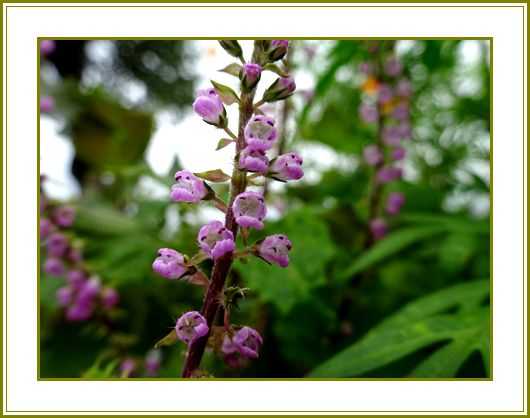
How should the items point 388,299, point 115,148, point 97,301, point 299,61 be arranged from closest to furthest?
point 97,301
point 388,299
point 299,61
point 115,148

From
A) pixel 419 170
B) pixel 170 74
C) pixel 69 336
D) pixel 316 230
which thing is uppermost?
pixel 170 74

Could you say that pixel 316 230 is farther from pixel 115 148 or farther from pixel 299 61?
pixel 115 148

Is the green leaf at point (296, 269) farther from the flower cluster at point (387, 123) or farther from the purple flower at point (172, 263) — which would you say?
the purple flower at point (172, 263)

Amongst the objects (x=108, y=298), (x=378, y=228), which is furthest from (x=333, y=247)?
(x=108, y=298)

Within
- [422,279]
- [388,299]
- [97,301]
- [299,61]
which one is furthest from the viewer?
[299,61]

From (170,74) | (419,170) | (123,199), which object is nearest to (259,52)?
(123,199)

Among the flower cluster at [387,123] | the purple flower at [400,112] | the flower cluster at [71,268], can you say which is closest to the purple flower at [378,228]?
the flower cluster at [387,123]

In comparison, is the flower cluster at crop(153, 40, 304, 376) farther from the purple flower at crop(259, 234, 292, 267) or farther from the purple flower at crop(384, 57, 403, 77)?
the purple flower at crop(384, 57, 403, 77)

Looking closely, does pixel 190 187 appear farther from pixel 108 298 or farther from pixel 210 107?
pixel 108 298
